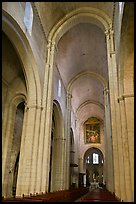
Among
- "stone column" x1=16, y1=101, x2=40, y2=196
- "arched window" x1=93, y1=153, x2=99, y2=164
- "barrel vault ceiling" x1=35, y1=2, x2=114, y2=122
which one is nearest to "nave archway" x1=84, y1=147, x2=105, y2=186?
"arched window" x1=93, y1=153, x2=99, y2=164

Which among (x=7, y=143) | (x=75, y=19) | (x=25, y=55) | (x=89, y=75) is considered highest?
(x=75, y=19)

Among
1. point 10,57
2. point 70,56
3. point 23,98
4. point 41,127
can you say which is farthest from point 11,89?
point 70,56

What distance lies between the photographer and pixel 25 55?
35.5 ft

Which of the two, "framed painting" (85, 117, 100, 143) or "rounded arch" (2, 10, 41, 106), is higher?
"rounded arch" (2, 10, 41, 106)

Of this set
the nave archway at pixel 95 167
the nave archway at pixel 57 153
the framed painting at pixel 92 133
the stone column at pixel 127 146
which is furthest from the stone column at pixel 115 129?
the nave archway at pixel 95 167

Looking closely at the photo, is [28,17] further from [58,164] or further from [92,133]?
[92,133]

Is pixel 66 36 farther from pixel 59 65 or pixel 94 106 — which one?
pixel 94 106

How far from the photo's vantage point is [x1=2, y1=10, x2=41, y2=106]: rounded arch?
912 cm

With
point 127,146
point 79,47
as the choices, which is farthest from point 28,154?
point 79,47

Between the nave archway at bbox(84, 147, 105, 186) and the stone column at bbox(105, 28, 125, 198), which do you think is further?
the nave archway at bbox(84, 147, 105, 186)

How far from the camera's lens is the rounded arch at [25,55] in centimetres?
912

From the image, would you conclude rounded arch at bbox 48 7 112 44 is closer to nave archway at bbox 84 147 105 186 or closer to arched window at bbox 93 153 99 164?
nave archway at bbox 84 147 105 186

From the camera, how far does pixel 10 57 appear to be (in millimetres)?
12383

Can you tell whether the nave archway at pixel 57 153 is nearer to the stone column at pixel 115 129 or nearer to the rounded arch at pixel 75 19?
the rounded arch at pixel 75 19
